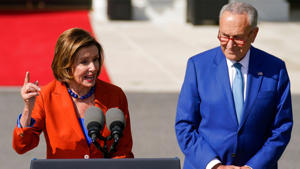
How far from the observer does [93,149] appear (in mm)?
3889

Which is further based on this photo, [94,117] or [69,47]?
[69,47]

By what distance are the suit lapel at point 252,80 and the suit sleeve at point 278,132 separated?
0.48 feet

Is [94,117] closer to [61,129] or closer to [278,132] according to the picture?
[61,129]

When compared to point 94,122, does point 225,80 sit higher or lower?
higher

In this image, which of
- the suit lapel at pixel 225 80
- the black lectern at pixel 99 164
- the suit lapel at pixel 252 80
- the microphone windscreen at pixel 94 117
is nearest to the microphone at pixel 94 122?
the microphone windscreen at pixel 94 117

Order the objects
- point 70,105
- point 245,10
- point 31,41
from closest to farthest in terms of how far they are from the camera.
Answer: point 245,10, point 70,105, point 31,41

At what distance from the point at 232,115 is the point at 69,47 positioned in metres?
1.16

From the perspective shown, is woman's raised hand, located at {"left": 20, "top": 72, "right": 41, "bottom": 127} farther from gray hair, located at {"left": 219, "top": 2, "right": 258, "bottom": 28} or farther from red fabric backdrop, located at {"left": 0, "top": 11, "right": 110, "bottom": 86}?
red fabric backdrop, located at {"left": 0, "top": 11, "right": 110, "bottom": 86}

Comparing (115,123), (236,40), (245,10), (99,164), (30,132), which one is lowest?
(30,132)

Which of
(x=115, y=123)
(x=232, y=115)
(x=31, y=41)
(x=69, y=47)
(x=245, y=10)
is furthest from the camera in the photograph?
(x=31, y=41)

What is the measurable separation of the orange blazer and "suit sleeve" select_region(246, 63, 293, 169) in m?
0.87

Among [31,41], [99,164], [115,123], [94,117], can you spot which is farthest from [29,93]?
[31,41]

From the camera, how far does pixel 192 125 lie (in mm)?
3855

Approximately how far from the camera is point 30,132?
12.7 feet
